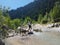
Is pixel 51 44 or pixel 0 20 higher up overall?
pixel 0 20

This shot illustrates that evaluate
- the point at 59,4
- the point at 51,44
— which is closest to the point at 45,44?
the point at 51,44

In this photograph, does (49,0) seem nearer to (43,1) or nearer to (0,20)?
Answer: (43,1)

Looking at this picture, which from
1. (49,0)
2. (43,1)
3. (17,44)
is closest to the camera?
(17,44)

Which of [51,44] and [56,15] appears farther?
[56,15]

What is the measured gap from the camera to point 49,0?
179 metres

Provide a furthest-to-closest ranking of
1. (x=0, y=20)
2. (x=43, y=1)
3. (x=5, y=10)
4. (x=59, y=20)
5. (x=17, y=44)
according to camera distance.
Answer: (x=43, y=1) < (x=59, y=20) < (x=5, y=10) < (x=0, y=20) < (x=17, y=44)

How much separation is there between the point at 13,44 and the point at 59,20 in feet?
194

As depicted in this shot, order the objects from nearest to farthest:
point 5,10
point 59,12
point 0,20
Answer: point 0,20
point 5,10
point 59,12

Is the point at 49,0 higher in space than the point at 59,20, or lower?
higher

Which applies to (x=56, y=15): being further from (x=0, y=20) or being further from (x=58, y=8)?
(x=0, y=20)

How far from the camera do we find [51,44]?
38.1 meters

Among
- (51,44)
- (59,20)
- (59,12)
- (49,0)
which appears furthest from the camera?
(49,0)

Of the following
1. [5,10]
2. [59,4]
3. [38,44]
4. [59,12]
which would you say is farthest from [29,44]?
[59,4]

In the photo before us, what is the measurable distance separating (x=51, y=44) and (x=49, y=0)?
14248 cm
